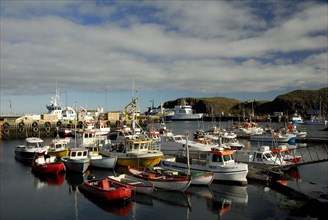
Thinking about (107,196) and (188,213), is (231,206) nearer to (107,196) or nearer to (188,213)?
(188,213)

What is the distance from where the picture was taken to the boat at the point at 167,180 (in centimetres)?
2461

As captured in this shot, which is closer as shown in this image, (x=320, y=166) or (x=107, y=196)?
(x=107, y=196)

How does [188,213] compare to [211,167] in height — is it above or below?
below

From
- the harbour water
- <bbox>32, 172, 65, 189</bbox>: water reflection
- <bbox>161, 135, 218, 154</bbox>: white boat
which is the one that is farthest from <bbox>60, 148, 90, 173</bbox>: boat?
<bbox>161, 135, 218, 154</bbox>: white boat

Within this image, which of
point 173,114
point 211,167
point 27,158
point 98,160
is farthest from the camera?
point 173,114

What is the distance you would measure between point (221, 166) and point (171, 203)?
23.2ft

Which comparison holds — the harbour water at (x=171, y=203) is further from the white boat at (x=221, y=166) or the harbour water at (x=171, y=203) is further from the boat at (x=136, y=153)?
the boat at (x=136, y=153)

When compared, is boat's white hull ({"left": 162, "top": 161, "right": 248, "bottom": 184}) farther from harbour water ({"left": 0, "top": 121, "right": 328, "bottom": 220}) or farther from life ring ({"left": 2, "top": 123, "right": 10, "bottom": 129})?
life ring ({"left": 2, "top": 123, "right": 10, "bottom": 129})

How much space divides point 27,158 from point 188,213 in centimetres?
2783

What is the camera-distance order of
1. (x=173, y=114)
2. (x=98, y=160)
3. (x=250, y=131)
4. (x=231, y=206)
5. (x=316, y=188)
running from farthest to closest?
(x=173, y=114) → (x=250, y=131) → (x=98, y=160) → (x=316, y=188) → (x=231, y=206)

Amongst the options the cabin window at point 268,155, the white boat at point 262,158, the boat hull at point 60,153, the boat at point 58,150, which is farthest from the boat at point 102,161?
the cabin window at point 268,155

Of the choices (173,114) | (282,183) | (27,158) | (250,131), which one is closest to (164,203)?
(282,183)

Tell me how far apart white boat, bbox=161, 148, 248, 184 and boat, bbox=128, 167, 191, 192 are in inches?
159

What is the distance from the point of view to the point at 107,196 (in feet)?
74.3
